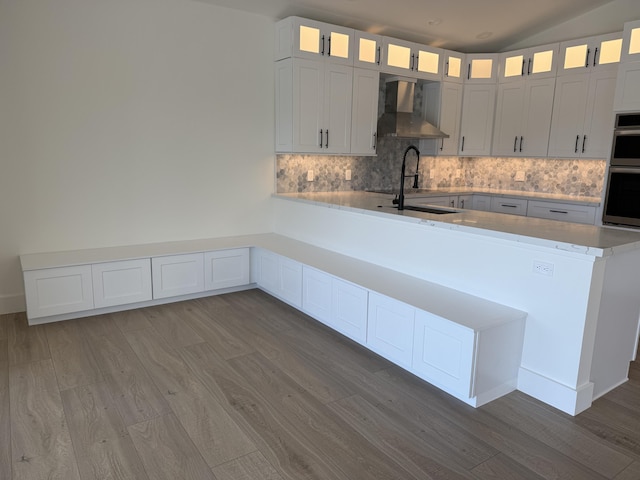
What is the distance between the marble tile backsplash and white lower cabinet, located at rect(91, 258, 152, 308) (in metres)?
1.79

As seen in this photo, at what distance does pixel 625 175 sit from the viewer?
433cm

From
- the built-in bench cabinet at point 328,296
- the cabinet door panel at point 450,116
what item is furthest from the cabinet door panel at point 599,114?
the built-in bench cabinet at point 328,296

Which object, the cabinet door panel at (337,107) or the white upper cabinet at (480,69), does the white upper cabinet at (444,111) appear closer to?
the white upper cabinet at (480,69)

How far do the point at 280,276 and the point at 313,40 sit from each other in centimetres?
241

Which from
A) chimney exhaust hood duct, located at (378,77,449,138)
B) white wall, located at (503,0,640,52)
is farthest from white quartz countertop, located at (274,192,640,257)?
white wall, located at (503,0,640,52)

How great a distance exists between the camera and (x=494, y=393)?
8.61ft

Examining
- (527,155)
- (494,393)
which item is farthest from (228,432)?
(527,155)

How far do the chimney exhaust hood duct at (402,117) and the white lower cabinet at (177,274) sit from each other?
2633 millimetres

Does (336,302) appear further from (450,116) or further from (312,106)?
(450,116)

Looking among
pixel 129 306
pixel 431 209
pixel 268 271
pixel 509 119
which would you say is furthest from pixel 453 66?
pixel 129 306

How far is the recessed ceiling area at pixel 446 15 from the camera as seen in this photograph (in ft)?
14.8

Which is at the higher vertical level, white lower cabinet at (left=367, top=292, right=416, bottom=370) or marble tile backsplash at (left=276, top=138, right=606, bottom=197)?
marble tile backsplash at (left=276, top=138, right=606, bottom=197)

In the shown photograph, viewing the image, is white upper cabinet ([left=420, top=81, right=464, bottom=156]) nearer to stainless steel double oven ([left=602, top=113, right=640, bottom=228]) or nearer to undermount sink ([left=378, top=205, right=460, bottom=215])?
stainless steel double oven ([left=602, top=113, right=640, bottom=228])

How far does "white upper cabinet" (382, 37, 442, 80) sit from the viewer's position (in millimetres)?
5070
